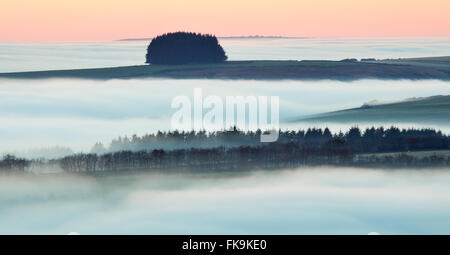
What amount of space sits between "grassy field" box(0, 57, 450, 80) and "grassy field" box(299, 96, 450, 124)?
18.7m

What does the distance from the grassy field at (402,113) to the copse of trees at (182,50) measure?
34.0 metres

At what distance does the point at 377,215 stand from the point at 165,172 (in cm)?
1449

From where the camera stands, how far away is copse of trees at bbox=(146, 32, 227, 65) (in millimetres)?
102312

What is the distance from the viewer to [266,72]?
305 ft

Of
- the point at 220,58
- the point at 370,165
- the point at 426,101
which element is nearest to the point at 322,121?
the point at 426,101

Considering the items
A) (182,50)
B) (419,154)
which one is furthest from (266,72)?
(419,154)

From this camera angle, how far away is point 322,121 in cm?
6209

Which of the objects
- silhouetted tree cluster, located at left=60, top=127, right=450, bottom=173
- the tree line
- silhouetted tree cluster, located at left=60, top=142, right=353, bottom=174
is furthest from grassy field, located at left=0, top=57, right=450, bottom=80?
silhouetted tree cluster, located at left=60, top=142, right=353, bottom=174

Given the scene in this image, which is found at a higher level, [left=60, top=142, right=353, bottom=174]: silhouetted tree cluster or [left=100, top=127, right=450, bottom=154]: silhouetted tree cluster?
[left=100, top=127, right=450, bottom=154]: silhouetted tree cluster

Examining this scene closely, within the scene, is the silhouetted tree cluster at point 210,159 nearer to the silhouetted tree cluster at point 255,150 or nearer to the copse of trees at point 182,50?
the silhouetted tree cluster at point 255,150

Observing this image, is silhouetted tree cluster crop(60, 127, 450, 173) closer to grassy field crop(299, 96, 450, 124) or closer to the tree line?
the tree line

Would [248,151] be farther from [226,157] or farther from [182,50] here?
[182,50]

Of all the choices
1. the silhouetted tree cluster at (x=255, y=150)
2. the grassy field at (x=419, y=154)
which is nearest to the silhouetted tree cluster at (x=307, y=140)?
the silhouetted tree cluster at (x=255, y=150)

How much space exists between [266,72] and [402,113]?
28.2 metres
